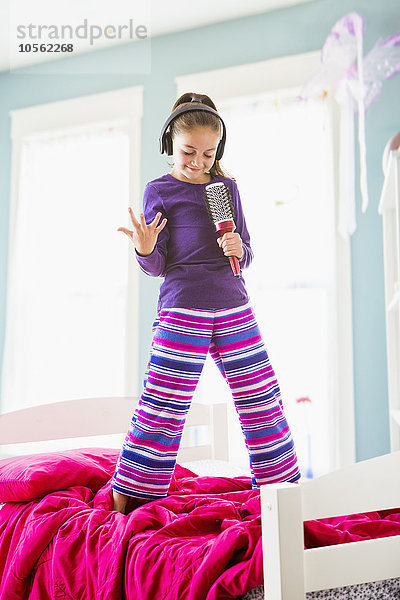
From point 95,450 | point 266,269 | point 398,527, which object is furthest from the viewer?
point 266,269

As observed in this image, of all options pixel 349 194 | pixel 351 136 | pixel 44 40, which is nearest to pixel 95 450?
pixel 349 194

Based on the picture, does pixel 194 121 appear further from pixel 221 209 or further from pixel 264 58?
pixel 264 58

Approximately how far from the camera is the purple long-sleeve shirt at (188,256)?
129 centimetres

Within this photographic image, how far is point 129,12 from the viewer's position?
285cm

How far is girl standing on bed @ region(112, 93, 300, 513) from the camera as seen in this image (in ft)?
4.08

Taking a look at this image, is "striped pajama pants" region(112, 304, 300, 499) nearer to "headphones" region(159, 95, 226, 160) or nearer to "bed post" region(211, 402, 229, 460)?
"headphones" region(159, 95, 226, 160)

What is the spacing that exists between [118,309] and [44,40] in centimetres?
152

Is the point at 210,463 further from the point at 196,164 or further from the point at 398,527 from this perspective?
the point at 196,164

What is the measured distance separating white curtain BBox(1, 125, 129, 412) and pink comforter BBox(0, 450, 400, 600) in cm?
168

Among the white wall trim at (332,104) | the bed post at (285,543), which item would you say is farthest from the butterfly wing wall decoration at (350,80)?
the bed post at (285,543)

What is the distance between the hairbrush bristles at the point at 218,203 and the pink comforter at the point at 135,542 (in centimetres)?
63

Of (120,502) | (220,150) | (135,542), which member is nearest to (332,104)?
(220,150)

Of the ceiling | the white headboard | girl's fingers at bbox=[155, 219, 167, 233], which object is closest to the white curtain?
the ceiling

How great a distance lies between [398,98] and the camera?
252cm
